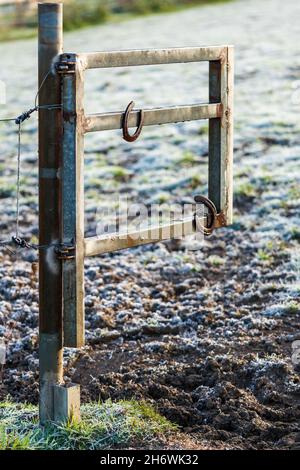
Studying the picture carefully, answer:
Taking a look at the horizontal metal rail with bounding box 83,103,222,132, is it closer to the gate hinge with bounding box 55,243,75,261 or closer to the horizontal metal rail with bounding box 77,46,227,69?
the horizontal metal rail with bounding box 77,46,227,69

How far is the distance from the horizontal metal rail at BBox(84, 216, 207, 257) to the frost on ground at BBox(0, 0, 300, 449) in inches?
34.3

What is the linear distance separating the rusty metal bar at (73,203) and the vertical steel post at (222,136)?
1.11m

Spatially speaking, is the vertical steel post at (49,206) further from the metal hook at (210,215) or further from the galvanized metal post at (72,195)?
the metal hook at (210,215)

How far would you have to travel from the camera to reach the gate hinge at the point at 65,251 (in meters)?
4.73

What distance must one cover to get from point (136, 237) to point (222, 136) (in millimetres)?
914

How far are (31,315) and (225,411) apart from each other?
220cm

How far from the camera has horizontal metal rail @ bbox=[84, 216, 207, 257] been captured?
16.0 ft

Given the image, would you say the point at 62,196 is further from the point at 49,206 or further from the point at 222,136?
the point at 222,136

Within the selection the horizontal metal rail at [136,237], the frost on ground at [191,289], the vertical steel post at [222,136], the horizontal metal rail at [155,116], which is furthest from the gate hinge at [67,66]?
the frost on ground at [191,289]

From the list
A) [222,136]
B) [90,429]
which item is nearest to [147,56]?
[222,136]

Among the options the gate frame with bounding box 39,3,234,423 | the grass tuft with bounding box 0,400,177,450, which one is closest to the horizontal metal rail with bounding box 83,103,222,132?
the gate frame with bounding box 39,3,234,423

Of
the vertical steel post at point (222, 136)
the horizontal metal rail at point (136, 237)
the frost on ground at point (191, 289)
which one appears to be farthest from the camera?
the vertical steel post at point (222, 136)

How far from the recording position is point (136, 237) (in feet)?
16.7
